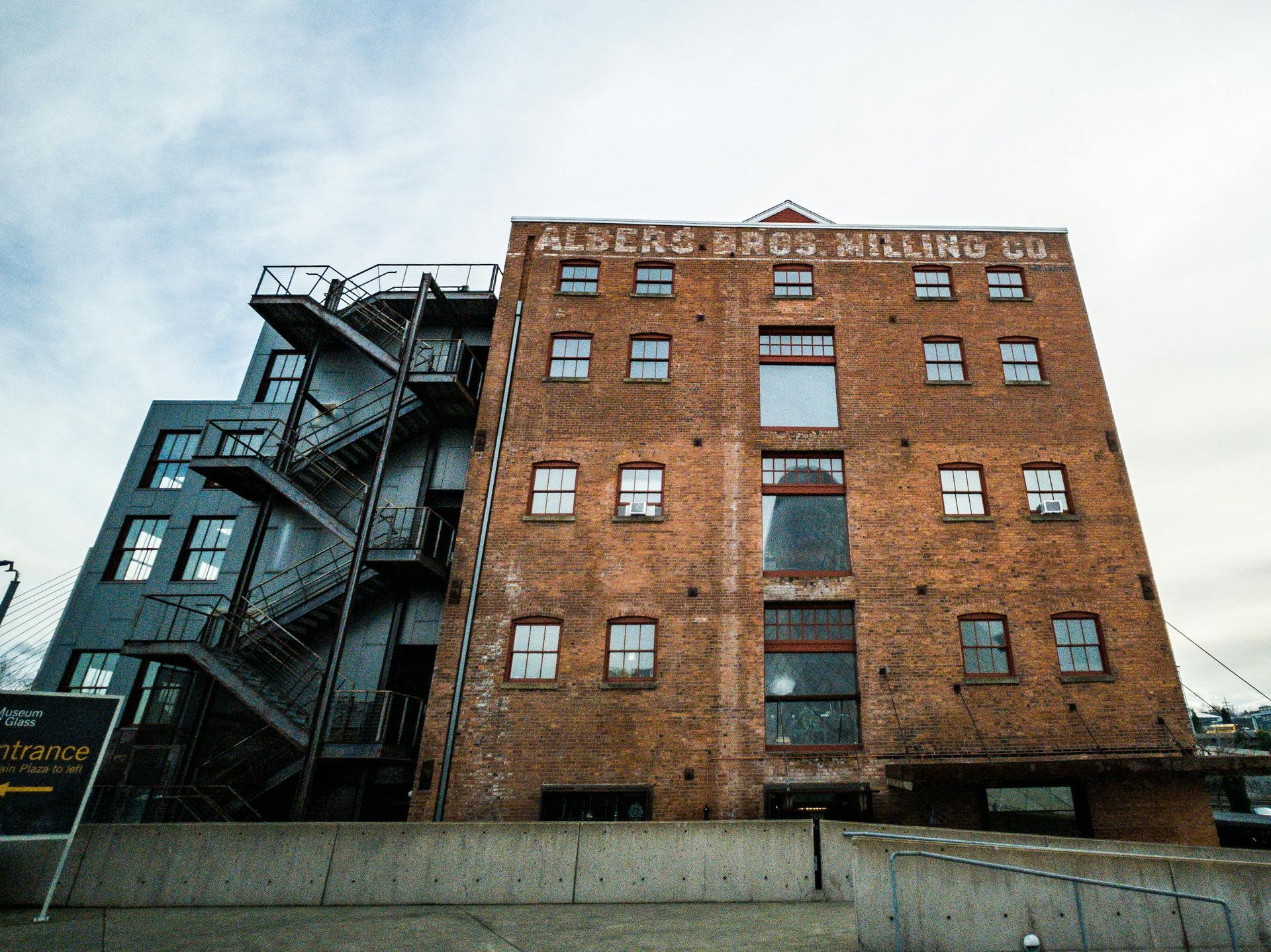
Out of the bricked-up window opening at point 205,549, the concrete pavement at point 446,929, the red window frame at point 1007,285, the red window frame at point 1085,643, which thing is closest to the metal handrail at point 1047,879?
the concrete pavement at point 446,929

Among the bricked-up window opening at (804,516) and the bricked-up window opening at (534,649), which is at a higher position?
the bricked-up window opening at (804,516)

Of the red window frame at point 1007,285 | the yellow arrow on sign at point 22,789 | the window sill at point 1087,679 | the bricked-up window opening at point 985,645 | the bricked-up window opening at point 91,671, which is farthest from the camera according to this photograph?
the red window frame at point 1007,285

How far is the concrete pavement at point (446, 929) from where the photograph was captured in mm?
8273

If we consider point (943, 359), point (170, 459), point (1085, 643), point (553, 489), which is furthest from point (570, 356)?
point (1085, 643)

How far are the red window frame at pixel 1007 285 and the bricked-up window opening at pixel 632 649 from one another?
13.7 metres

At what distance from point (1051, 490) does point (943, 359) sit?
14.3ft

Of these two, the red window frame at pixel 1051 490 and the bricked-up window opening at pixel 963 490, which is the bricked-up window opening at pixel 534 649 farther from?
the red window frame at pixel 1051 490

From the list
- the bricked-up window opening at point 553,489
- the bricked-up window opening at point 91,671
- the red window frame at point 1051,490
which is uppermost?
the red window frame at point 1051,490

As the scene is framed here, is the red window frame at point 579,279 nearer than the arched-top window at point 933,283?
No

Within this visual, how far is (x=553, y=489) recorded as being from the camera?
17672 millimetres

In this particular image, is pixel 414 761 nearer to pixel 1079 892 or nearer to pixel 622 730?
pixel 622 730

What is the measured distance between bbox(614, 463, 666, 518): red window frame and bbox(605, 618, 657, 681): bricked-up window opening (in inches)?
102

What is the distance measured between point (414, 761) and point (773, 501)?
10.5 m

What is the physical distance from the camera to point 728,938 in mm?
8812
